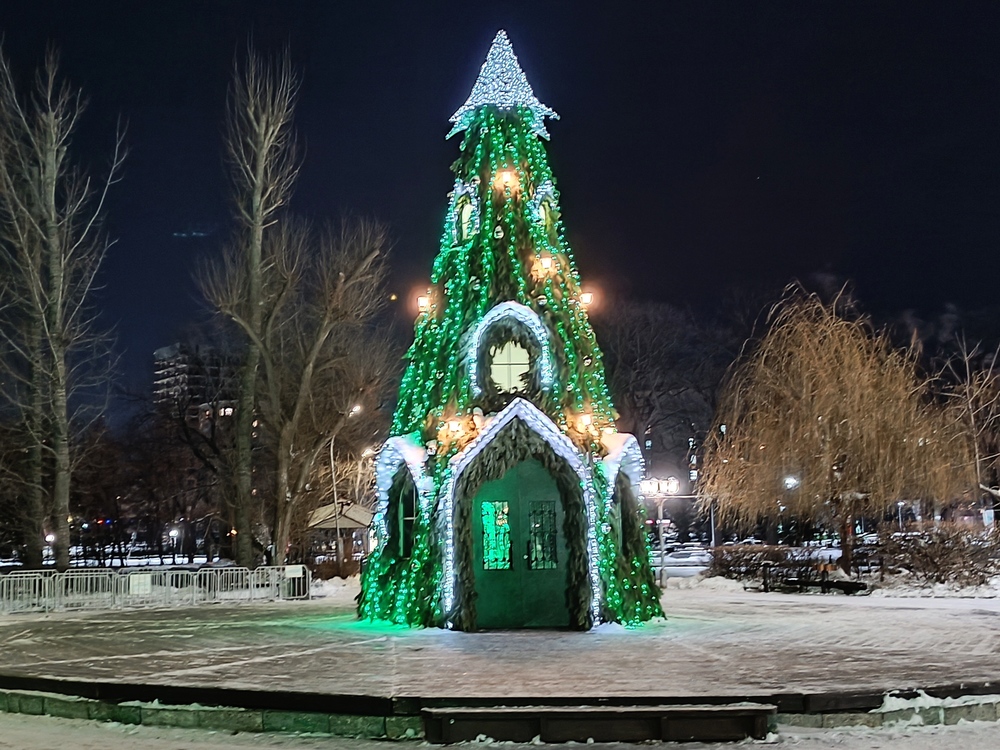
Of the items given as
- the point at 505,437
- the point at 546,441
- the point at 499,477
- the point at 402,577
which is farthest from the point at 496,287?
the point at 402,577

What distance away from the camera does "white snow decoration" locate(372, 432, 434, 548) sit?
55.5ft

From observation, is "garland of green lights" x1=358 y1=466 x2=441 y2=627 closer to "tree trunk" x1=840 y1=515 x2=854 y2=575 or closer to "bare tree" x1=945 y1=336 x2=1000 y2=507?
"tree trunk" x1=840 y1=515 x2=854 y2=575

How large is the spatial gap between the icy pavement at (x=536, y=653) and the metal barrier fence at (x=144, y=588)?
3870 mm

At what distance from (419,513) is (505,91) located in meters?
8.02

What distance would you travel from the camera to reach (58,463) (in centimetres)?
2792

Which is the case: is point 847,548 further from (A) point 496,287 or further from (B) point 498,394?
(A) point 496,287

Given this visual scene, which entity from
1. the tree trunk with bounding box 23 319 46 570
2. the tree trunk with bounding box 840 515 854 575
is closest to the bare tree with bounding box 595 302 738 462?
the tree trunk with bounding box 840 515 854 575

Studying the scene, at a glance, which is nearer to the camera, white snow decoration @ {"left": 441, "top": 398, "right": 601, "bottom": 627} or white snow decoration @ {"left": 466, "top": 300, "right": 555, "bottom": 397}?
white snow decoration @ {"left": 441, "top": 398, "right": 601, "bottom": 627}

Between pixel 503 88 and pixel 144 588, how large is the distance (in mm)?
16260

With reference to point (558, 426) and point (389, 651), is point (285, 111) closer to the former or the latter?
point (558, 426)

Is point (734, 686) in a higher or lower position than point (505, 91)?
lower

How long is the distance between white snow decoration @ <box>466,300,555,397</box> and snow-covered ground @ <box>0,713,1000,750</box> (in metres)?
8.67

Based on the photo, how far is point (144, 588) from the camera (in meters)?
26.2

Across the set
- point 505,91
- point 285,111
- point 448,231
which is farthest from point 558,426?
point 285,111
